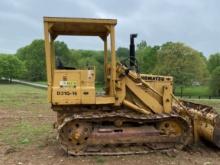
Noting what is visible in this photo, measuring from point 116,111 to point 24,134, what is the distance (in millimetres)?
3512

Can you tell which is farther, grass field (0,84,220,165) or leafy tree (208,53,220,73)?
leafy tree (208,53,220,73)

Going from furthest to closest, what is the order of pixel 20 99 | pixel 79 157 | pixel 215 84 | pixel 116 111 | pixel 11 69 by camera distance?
pixel 11 69 → pixel 215 84 → pixel 20 99 → pixel 116 111 → pixel 79 157

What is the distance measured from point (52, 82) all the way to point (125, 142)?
2.18 meters

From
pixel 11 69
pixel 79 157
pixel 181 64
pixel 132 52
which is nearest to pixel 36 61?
pixel 11 69

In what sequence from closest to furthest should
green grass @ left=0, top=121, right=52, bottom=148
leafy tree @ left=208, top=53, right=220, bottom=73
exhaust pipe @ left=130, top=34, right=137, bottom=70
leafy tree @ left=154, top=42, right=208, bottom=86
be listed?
exhaust pipe @ left=130, top=34, right=137, bottom=70 < green grass @ left=0, top=121, right=52, bottom=148 < leafy tree @ left=154, top=42, right=208, bottom=86 < leafy tree @ left=208, top=53, right=220, bottom=73

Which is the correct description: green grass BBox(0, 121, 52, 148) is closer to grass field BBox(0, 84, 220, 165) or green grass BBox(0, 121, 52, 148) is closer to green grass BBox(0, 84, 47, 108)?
grass field BBox(0, 84, 220, 165)

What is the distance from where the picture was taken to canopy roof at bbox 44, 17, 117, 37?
934 cm

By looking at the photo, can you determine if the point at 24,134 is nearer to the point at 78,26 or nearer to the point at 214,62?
the point at 78,26

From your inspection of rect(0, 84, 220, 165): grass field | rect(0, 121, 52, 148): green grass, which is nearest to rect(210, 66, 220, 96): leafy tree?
rect(0, 121, 52, 148): green grass

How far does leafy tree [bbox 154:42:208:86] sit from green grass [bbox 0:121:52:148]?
176 feet

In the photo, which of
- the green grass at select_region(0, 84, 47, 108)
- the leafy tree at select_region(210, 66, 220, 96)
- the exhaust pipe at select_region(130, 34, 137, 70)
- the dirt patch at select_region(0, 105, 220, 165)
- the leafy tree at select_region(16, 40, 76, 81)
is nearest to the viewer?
the dirt patch at select_region(0, 105, 220, 165)

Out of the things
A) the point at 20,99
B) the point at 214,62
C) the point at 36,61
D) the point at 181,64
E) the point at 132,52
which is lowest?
the point at 20,99

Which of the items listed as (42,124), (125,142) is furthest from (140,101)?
(42,124)

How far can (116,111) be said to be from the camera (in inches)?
392
